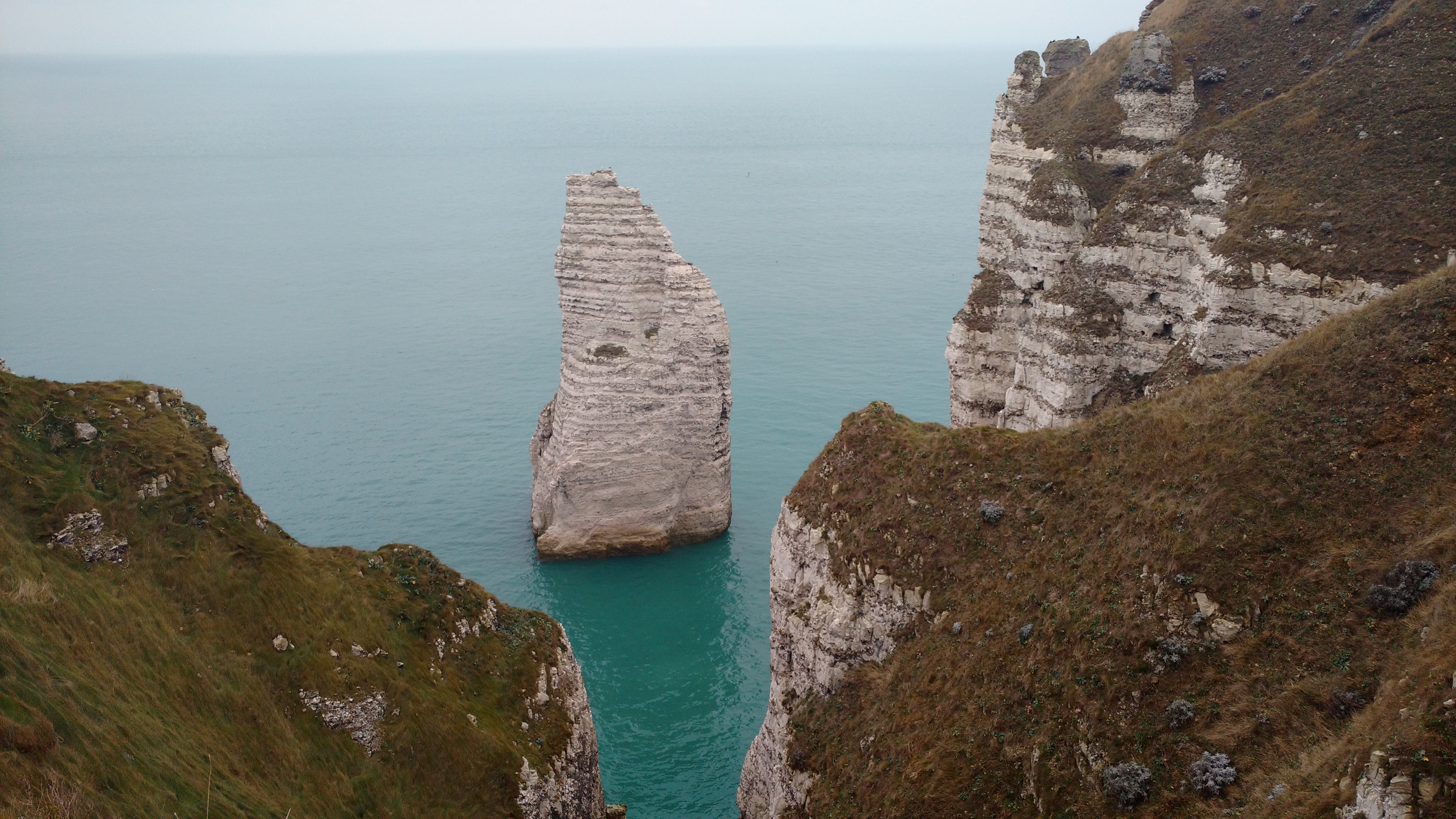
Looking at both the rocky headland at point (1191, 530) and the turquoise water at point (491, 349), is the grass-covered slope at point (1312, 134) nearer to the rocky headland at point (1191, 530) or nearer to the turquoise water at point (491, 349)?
the rocky headland at point (1191, 530)

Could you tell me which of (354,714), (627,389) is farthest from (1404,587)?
(627,389)

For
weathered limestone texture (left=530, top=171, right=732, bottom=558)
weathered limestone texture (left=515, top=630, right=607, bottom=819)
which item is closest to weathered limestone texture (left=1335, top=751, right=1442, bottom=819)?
weathered limestone texture (left=515, top=630, right=607, bottom=819)

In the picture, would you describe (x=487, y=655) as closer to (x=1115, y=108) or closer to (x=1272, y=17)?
(x=1115, y=108)

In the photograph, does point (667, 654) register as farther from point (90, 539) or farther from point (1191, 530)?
point (1191, 530)

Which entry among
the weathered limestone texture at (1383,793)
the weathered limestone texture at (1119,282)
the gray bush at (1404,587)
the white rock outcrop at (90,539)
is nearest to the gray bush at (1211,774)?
the weathered limestone texture at (1383,793)

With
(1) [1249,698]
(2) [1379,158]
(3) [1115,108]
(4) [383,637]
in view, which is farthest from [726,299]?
(1) [1249,698]
